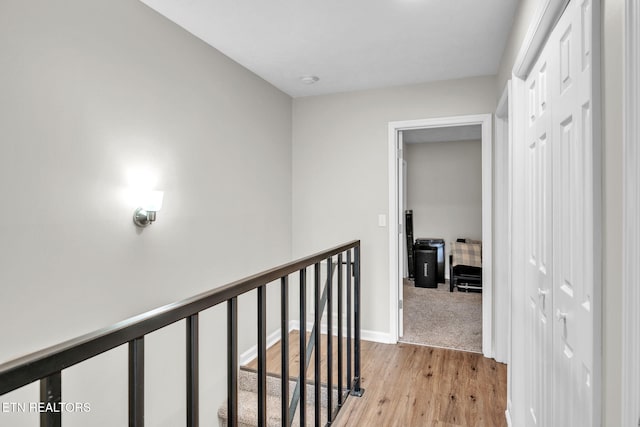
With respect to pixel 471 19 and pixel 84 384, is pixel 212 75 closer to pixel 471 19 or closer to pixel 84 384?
pixel 471 19

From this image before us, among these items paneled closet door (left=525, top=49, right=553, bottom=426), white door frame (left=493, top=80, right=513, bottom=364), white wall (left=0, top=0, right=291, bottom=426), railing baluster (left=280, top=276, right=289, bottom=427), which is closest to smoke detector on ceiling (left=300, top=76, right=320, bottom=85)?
white wall (left=0, top=0, right=291, bottom=426)

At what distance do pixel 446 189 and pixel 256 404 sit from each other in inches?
187

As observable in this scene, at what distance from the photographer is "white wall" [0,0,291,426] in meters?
1.49

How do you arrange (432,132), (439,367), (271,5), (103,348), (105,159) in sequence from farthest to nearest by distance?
(432,132) → (439,367) → (271,5) → (105,159) → (103,348)

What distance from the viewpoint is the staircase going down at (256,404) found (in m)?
2.54

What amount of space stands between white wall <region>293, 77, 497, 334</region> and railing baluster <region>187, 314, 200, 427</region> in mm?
2667

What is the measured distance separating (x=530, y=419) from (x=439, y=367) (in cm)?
115

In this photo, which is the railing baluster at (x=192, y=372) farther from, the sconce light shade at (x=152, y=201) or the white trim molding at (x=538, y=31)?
the white trim molding at (x=538, y=31)

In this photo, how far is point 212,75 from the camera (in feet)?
8.61

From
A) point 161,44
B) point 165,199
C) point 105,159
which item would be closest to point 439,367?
point 165,199

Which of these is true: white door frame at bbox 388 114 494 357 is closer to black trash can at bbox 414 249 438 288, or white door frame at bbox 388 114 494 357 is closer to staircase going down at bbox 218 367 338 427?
staircase going down at bbox 218 367 338 427

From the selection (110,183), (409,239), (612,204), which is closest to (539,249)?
(612,204)

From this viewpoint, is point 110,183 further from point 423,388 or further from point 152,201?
point 423,388

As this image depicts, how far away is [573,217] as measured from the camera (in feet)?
3.66
